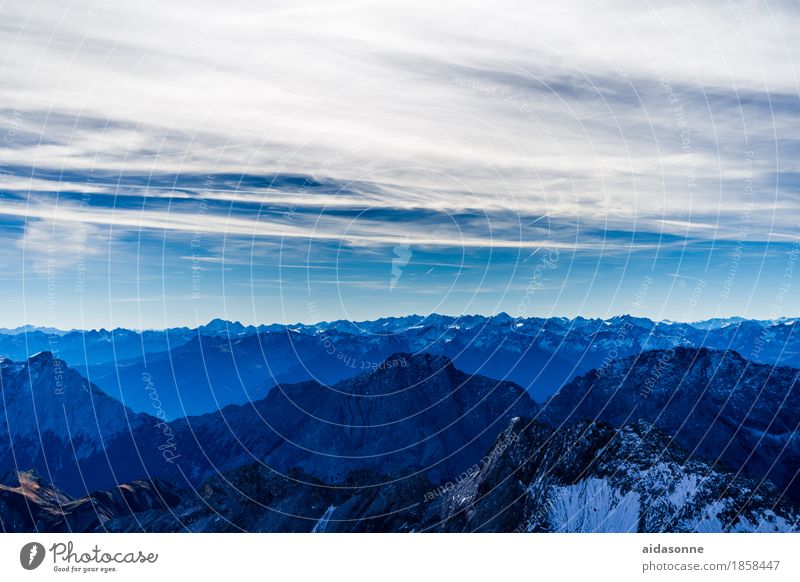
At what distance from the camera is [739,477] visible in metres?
136
